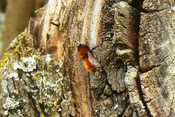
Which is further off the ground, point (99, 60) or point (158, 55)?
point (99, 60)

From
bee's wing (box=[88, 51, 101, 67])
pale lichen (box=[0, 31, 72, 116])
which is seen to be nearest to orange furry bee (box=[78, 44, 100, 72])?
bee's wing (box=[88, 51, 101, 67])

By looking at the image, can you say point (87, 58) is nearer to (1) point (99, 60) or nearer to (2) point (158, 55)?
(1) point (99, 60)

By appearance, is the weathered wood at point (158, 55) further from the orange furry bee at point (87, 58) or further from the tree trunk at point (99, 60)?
the orange furry bee at point (87, 58)

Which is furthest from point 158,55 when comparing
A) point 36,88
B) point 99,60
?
point 36,88

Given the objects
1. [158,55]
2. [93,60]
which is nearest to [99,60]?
[93,60]

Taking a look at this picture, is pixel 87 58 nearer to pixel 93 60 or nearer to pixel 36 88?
pixel 93 60

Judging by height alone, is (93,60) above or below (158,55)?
above

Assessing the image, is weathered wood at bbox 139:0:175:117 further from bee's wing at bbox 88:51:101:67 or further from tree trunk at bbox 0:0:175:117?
bee's wing at bbox 88:51:101:67

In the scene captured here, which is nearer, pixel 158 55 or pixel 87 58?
pixel 158 55

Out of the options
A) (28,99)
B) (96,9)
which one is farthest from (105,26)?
(28,99)
